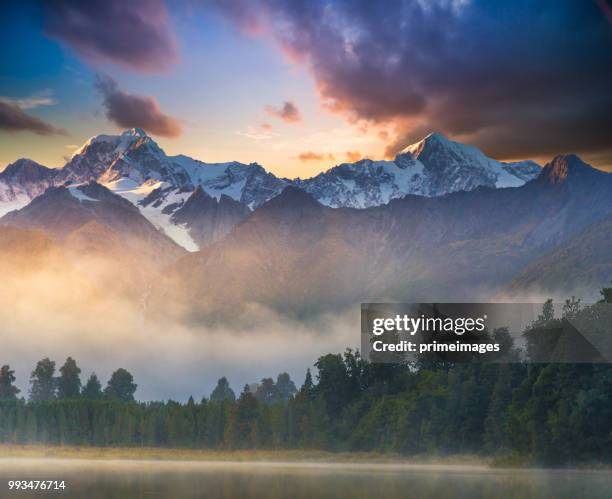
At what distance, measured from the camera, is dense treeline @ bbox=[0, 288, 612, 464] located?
90375 millimetres

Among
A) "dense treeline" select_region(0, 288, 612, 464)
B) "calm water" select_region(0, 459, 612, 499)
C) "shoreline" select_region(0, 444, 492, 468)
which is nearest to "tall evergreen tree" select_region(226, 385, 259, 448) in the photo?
"dense treeline" select_region(0, 288, 612, 464)

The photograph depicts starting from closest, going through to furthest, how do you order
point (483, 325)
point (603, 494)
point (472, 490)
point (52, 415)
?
point (603, 494)
point (472, 490)
point (483, 325)
point (52, 415)

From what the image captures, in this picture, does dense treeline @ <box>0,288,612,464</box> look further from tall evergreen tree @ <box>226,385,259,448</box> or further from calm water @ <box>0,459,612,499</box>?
calm water @ <box>0,459,612,499</box>

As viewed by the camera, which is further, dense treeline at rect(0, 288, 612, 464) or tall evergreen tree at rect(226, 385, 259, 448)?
tall evergreen tree at rect(226, 385, 259, 448)

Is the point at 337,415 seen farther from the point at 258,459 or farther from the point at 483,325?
the point at 483,325

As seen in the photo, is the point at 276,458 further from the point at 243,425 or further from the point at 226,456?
the point at 243,425

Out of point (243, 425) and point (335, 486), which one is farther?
point (243, 425)

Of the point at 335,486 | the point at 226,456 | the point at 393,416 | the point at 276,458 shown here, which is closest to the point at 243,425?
the point at 226,456

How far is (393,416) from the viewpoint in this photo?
123 metres

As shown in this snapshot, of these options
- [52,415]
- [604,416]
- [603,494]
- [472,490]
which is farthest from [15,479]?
[52,415]

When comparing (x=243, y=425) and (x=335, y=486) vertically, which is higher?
(x=243, y=425)

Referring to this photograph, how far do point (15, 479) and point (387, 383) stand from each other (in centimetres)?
6796

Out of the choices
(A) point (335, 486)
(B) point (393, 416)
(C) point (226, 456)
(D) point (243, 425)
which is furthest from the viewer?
(D) point (243, 425)

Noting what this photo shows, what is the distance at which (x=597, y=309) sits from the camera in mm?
91688
